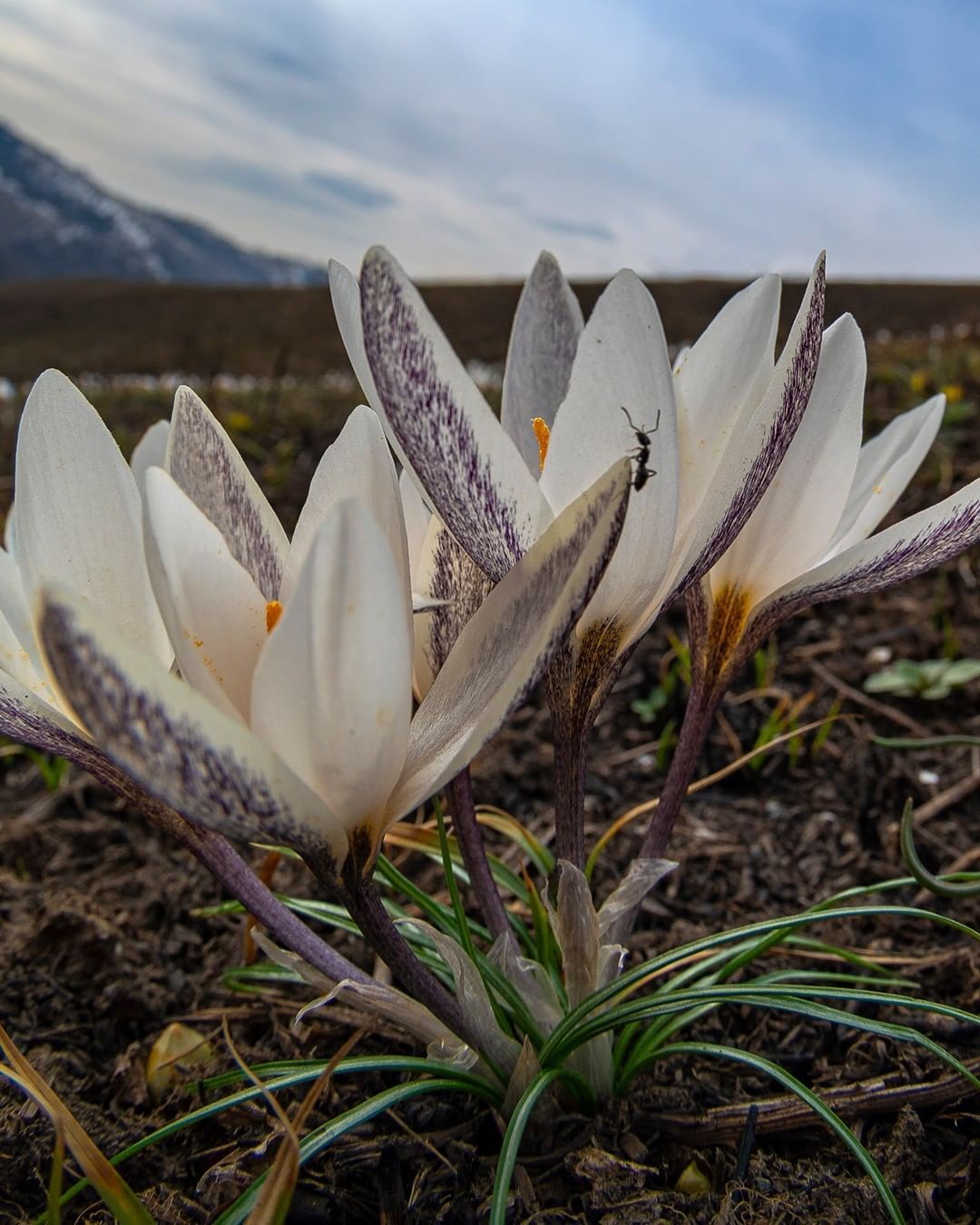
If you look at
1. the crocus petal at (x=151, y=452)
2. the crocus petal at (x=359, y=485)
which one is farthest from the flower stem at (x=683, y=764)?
the crocus petal at (x=151, y=452)

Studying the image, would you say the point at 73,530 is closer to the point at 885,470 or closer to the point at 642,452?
the point at 642,452

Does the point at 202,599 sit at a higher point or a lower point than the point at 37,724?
higher

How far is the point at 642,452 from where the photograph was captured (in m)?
0.84

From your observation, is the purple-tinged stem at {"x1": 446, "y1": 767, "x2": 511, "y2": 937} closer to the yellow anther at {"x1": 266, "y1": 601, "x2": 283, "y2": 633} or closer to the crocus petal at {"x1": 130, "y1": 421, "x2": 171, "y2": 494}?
the yellow anther at {"x1": 266, "y1": 601, "x2": 283, "y2": 633}

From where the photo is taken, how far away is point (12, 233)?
15638 centimetres

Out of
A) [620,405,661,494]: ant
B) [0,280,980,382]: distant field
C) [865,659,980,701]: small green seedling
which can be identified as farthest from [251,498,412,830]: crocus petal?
[0,280,980,382]: distant field

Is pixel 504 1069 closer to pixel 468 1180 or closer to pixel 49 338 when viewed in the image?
pixel 468 1180

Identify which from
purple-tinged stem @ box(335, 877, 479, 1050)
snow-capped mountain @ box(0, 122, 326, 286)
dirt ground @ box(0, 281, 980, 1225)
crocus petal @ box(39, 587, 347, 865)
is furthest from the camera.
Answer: snow-capped mountain @ box(0, 122, 326, 286)

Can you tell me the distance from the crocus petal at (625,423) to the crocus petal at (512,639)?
3.9 inches

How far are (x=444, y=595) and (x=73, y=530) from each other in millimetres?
362

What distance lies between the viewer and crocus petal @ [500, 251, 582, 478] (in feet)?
3.80

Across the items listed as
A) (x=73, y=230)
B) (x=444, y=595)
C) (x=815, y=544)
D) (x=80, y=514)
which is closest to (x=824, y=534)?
(x=815, y=544)

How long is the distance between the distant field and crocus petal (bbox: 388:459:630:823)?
61.6 feet

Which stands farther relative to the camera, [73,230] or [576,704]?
[73,230]
